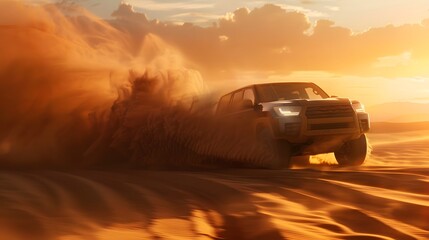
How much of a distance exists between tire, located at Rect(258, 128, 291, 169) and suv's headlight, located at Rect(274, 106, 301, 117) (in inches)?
16.6

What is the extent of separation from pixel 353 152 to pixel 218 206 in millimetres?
6649

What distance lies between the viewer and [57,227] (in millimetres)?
4965

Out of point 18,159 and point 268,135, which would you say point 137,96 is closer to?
point 18,159

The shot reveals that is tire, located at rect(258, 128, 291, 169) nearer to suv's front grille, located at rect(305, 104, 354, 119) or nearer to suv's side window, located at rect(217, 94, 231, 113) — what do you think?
suv's front grille, located at rect(305, 104, 354, 119)

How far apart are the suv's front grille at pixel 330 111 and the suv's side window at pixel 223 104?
7.61 ft

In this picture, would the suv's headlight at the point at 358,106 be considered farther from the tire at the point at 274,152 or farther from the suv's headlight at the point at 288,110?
the tire at the point at 274,152

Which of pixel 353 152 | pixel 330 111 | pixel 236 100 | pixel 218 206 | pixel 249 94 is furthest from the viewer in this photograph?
pixel 236 100

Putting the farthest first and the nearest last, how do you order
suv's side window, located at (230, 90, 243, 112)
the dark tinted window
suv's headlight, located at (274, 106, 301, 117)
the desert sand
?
the dark tinted window, suv's side window, located at (230, 90, 243, 112), suv's headlight, located at (274, 106, 301, 117), the desert sand

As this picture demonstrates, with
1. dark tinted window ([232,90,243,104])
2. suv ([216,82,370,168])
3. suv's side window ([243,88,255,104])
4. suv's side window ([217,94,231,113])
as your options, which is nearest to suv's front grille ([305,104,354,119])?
suv ([216,82,370,168])

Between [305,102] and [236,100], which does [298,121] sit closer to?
[305,102]

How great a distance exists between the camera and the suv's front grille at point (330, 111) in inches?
444

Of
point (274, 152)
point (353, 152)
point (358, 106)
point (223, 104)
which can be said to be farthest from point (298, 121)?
point (223, 104)

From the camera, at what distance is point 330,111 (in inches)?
452

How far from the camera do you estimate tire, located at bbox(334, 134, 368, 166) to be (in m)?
12.3
